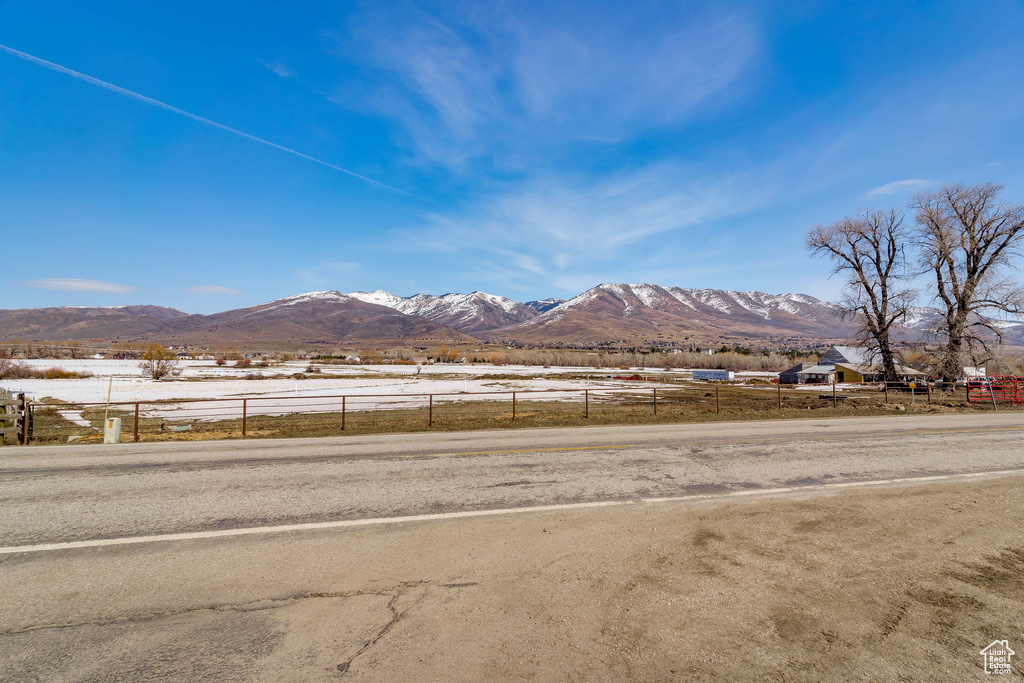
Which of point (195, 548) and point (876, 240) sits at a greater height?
point (876, 240)

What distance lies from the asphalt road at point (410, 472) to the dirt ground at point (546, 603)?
4.12ft

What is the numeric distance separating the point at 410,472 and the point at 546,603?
6051 millimetres

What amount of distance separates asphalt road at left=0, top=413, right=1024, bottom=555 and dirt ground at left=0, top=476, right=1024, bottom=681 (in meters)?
1.26

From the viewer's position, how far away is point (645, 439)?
48.8ft

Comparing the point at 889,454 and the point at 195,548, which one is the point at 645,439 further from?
the point at 195,548

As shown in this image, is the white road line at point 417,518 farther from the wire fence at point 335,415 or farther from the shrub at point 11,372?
the shrub at point 11,372

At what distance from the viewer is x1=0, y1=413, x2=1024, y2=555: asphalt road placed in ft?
24.4

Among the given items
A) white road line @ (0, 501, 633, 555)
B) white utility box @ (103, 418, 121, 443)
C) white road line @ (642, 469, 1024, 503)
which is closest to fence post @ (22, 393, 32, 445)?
white utility box @ (103, 418, 121, 443)

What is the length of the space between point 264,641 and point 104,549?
3635 millimetres

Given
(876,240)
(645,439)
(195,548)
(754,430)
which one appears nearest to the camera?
(195,548)

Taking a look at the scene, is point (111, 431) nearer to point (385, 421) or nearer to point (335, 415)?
point (385, 421)

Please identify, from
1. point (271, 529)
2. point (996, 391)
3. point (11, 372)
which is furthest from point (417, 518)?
point (11, 372)

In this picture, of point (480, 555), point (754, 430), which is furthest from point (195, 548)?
point (754, 430)

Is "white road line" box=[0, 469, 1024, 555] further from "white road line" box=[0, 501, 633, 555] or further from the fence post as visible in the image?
the fence post
